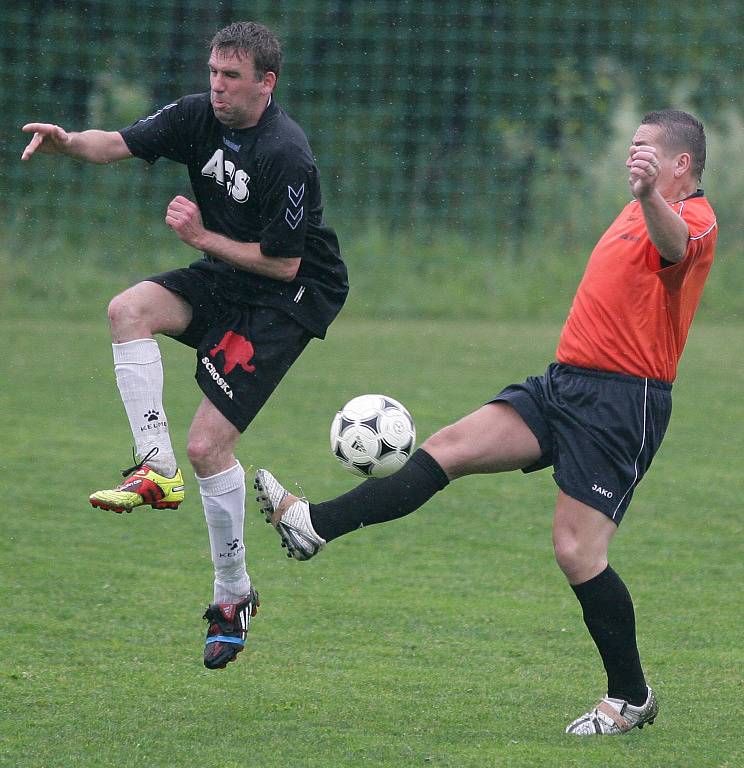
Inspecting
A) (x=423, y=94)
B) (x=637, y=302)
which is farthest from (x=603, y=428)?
(x=423, y=94)

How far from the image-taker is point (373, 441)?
17.2ft

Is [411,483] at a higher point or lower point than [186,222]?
lower

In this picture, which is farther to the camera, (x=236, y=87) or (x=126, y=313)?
(x=126, y=313)

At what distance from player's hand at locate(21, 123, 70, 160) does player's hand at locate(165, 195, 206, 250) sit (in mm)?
640

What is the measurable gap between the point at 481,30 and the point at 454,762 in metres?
12.7

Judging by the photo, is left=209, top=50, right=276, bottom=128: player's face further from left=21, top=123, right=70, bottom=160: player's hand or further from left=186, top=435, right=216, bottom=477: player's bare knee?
left=186, top=435, right=216, bottom=477: player's bare knee

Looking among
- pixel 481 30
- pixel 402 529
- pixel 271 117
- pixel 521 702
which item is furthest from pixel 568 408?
pixel 481 30

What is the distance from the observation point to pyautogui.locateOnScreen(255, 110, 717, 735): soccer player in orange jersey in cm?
491

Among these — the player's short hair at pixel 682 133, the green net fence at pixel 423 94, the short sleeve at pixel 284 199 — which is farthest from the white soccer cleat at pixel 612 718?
the green net fence at pixel 423 94

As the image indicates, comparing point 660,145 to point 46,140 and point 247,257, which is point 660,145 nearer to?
point 247,257

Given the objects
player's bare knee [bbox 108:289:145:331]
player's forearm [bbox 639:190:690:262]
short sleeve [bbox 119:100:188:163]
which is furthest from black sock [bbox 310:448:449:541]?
short sleeve [bbox 119:100:188:163]

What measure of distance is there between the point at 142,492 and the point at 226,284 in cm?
101

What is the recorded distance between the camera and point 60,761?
4543mm

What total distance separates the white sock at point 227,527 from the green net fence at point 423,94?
10644mm
